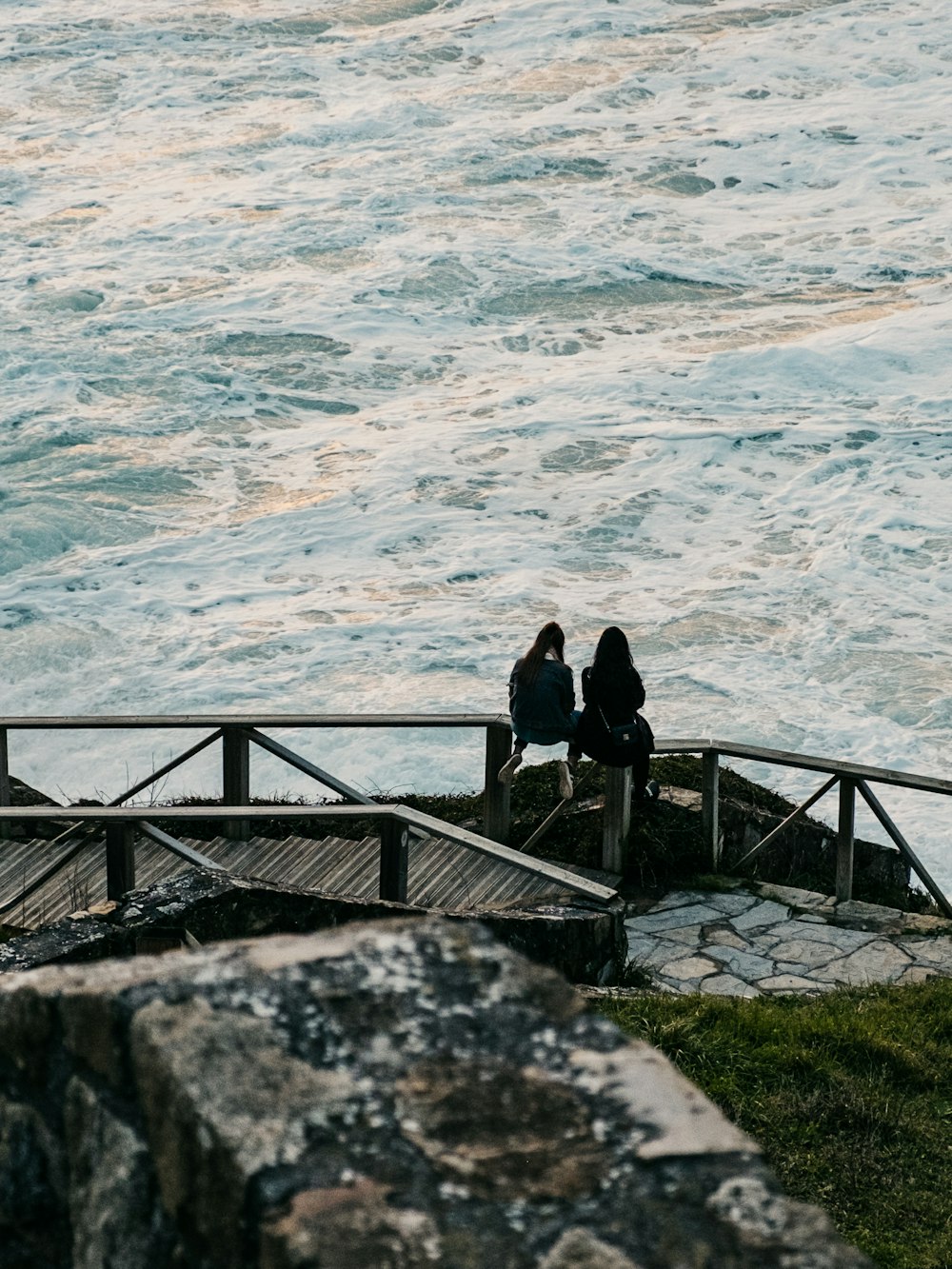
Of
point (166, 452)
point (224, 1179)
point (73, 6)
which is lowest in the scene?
point (166, 452)

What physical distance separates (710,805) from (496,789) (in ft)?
4.55

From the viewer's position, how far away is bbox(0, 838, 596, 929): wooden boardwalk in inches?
336

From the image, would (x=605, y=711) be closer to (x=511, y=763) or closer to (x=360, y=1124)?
(x=511, y=763)

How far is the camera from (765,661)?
21.5 metres

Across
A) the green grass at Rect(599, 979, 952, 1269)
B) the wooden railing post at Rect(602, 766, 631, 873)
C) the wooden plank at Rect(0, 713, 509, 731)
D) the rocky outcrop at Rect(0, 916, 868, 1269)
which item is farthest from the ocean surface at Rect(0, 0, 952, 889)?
the rocky outcrop at Rect(0, 916, 868, 1269)

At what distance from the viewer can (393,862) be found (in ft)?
25.6

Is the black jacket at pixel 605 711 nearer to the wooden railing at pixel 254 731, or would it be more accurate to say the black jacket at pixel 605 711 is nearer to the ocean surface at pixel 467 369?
the wooden railing at pixel 254 731

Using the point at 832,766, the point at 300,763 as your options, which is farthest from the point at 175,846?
the point at 832,766

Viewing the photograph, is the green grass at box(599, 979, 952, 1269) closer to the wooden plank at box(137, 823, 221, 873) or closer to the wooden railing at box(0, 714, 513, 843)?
the wooden plank at box(137, 823, 221, 873)

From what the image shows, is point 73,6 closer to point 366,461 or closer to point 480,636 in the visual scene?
point 366,461

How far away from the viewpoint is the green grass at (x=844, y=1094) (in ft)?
16.2

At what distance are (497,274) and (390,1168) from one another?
116 ft

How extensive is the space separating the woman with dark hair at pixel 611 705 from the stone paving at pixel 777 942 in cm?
97

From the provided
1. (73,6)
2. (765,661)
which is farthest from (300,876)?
(73,6)
